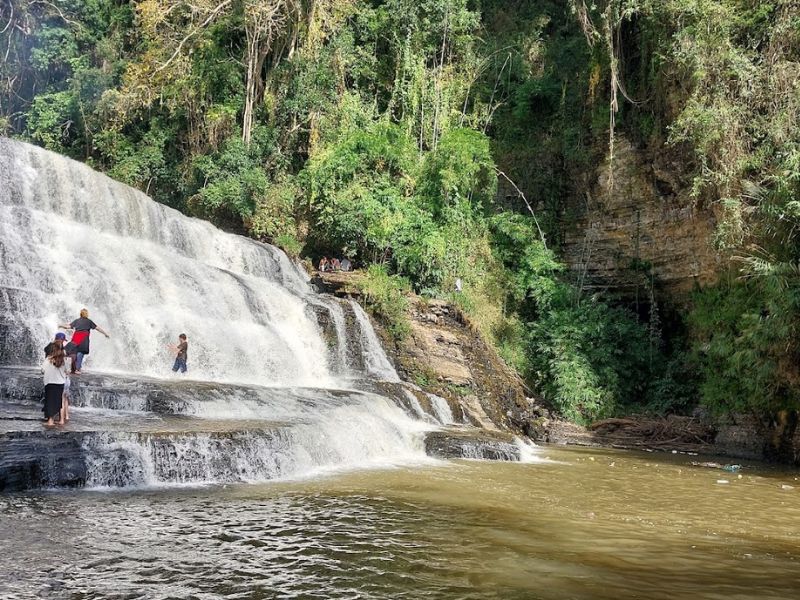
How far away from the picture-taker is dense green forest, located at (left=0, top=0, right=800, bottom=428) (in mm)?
14930

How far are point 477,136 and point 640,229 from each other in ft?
21.8

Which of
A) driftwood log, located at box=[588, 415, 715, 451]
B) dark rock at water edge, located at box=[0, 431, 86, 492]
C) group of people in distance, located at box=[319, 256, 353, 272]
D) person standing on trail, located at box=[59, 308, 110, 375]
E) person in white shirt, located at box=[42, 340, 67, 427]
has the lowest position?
driftwood log, located at box=[588, 415, 715, 451]

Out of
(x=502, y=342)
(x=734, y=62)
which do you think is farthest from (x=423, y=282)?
(x=734, y=62)

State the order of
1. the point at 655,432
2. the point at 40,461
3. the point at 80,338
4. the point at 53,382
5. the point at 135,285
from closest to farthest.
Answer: the point at 40,461
the point at 53,382
the point at 80,338
the point at 135,285
the point at 655,432

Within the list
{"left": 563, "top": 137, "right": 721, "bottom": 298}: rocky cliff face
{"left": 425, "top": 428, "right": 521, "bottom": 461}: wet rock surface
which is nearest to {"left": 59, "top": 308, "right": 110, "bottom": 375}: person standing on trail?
{"left": 425, "top": 428, "right": 521, "bottom": 461}: wet rock surface

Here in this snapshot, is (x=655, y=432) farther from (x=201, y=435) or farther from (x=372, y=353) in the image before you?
(x=201, y=435)

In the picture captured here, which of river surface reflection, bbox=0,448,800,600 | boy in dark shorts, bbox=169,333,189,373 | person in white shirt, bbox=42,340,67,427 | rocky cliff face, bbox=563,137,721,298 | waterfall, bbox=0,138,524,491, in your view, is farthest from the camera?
rocky cliff face, bbox=563,137,721,298

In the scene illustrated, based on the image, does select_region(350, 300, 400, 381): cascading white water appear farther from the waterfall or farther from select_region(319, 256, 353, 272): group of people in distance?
select_region(319, 256, 353, 272): group of people in distance

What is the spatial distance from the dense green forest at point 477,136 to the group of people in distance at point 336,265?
1.22ft

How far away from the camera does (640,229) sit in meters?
19.5

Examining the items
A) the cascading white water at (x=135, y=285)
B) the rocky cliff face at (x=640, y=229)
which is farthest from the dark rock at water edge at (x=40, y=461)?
the rocky cliff face at (x=640, y=229)

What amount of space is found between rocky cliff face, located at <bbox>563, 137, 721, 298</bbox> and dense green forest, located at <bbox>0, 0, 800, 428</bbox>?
1.66 feet

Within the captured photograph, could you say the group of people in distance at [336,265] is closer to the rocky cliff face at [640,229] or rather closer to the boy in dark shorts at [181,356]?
the rocky cliff face at [640,229]

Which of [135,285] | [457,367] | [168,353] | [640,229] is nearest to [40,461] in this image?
[168,353]
